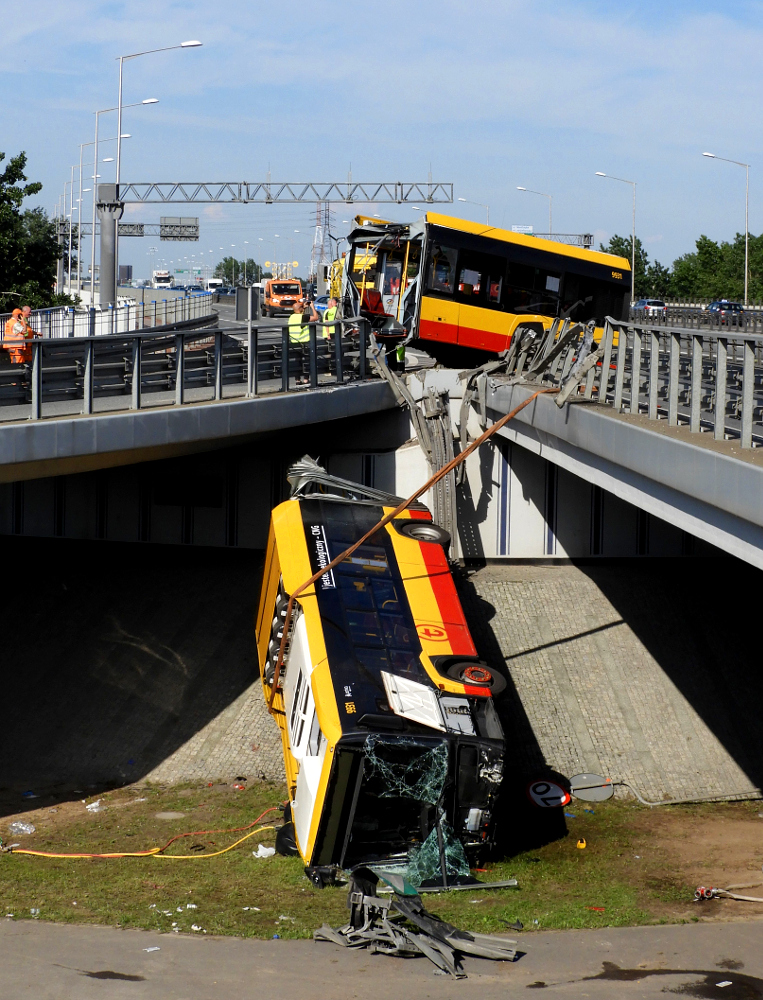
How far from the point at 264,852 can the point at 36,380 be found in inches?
236

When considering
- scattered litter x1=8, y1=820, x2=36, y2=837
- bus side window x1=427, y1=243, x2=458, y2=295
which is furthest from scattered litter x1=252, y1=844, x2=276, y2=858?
bus side window x1=427, y1=243, x2=458, y2=295

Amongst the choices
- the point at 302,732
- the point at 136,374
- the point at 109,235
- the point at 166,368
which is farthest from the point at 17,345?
the point at 109,235

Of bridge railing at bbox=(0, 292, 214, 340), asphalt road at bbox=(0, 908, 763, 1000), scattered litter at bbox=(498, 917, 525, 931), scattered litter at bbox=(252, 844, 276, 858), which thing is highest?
bridge railing at bbox=(0, 292, 214, 340)

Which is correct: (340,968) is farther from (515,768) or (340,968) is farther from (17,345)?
(17,345)

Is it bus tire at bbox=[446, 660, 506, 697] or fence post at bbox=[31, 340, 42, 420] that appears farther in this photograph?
fence post at bbox=[31, 340, 42, 420]

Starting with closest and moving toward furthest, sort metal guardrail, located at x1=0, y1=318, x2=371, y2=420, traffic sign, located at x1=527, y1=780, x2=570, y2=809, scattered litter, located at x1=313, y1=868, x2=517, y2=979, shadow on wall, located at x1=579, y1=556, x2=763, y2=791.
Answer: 1. scattered litter, located at x1=313, y1=868, x2=517, y2=979
2. metal guardrail, located at x1=0, y1=318, x2=371, y2=420
3. traffic sign, located at x1=527, y1=780, x2=570, y2=809
4. shadow on wall, located at x1=579, y1=556, x2=763, y2=791

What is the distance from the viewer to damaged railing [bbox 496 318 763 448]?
9.64 meters

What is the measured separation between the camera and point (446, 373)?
21578 mm

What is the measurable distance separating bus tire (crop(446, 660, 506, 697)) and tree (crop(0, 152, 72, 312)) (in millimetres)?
24871

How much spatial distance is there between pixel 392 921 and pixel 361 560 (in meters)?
5.44

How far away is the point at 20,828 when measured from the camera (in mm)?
12969

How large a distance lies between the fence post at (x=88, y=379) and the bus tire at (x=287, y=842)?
561 centimetres

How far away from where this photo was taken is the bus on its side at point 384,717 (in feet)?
34.3

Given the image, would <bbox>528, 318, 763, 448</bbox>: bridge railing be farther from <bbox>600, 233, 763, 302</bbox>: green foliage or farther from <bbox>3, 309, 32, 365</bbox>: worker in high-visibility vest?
<bbox>600, 233, 763, 302</bbox>: green foliage
